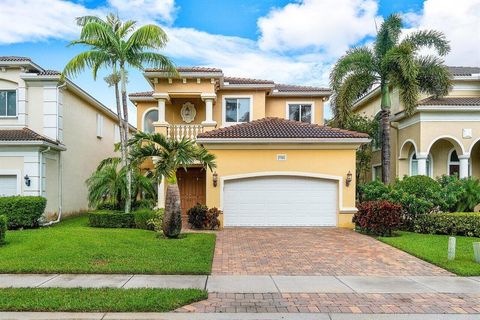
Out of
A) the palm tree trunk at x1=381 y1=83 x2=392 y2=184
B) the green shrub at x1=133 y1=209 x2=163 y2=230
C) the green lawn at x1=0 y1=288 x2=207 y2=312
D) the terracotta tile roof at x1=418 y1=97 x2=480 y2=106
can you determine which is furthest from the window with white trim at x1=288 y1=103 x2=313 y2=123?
the green lawn at x1=0 y1=288 x2=207 y2=312

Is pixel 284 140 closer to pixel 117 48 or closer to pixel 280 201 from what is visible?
pixel 280 201

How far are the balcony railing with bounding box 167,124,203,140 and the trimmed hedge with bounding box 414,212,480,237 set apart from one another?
36.2 ft

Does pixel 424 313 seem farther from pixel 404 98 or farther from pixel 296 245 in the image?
pixel 404 98

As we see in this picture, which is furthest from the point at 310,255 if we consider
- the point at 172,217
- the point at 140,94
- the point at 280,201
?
the point at 140,94

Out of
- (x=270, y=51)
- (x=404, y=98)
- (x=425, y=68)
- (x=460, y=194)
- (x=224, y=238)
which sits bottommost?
(x=224, y=238)

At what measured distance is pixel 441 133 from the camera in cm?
1680

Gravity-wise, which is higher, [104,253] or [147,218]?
[147,218]

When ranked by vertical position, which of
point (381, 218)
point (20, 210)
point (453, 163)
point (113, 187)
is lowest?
point (381, 218)

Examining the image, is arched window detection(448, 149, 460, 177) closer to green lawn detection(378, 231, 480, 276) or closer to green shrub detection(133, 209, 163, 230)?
green lawn detection(378, 231, 480, 276)

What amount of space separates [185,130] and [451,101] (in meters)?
13.8

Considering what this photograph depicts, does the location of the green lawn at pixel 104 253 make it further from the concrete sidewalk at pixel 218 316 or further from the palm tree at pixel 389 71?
the palm tree at pixel 389 71

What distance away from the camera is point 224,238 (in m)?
12.1

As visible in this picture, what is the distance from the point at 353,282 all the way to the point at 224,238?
230 inches

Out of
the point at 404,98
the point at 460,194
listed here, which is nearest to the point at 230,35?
the point at 404,98
